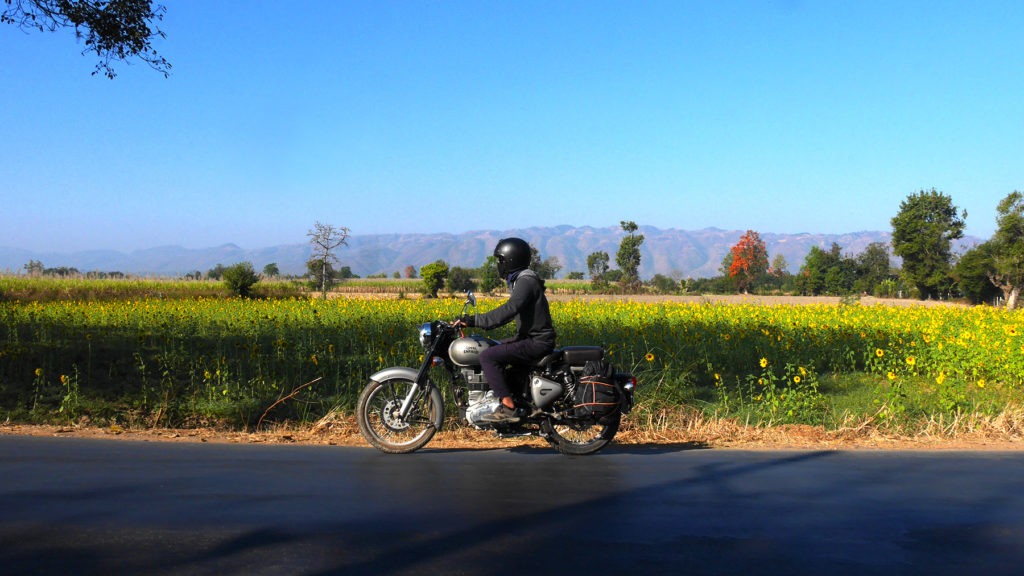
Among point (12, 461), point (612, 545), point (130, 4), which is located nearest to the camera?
point (612, 545)

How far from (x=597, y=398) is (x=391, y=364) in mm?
5195

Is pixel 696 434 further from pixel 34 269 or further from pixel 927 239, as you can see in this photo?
pixel 927 239

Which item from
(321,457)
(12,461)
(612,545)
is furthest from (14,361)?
(612,545)

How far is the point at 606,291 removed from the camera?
55.1m

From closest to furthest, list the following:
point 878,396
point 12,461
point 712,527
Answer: point 712,527 → point 12,461 → point 878,396

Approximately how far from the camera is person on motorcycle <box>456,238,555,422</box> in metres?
6.70

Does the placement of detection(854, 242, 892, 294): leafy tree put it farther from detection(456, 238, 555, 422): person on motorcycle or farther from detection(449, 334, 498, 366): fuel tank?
detection(449, 334, 498, 366): fuel tank

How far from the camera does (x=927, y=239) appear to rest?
218 feet

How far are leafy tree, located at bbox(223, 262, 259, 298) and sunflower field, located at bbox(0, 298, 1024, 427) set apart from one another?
59.7ft

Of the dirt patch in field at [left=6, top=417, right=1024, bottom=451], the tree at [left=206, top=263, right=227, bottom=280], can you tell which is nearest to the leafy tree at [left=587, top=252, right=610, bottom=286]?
the tree at [left=206, top=263, right=227, bottom=280]

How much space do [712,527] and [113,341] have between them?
11.9m

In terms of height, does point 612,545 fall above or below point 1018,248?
below

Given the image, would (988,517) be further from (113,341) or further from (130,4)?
(130,4)

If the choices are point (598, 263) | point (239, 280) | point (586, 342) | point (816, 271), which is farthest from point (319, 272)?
point (816, 271)
